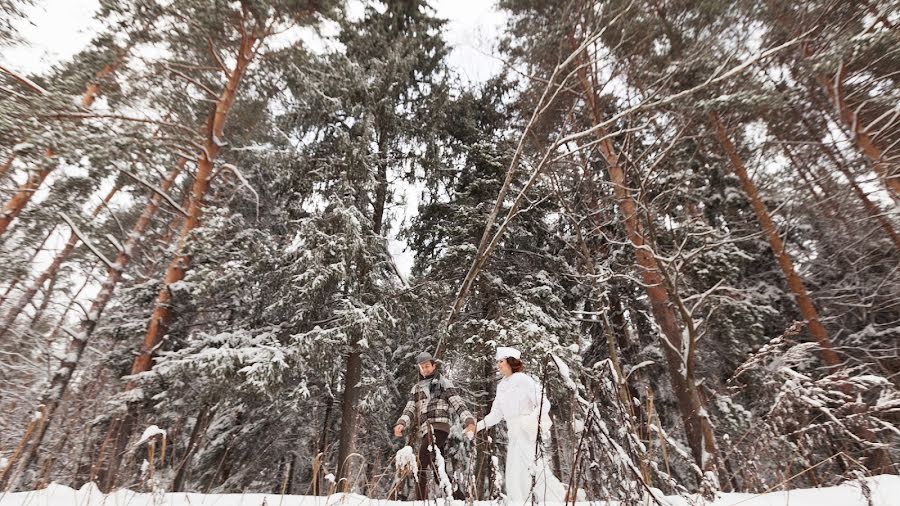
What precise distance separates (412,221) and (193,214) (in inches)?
221

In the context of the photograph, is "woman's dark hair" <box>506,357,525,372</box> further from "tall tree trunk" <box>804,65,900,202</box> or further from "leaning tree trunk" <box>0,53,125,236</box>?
"leaning tree trunk" <box>0,53,125,236</box>

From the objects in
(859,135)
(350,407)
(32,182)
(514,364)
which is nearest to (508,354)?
(514,364)

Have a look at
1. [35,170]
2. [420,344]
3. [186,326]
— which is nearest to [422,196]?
[420,344]

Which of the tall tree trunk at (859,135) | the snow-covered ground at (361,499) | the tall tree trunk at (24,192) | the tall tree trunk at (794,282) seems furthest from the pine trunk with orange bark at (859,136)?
the tall tree trunk at (24,192)

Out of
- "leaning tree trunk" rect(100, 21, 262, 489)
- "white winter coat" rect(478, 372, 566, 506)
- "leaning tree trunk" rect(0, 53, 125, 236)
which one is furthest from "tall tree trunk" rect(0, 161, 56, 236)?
"white winter coat" rect(478, 372, 566, 506)

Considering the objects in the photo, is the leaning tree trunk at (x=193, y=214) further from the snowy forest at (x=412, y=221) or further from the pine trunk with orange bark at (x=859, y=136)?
the pine trunk with orange bark at (x=859, y=136)

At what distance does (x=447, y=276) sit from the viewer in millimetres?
10227

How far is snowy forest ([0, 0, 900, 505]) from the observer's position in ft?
20.3

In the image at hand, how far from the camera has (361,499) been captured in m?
2.95

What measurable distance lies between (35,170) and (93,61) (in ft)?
9.17

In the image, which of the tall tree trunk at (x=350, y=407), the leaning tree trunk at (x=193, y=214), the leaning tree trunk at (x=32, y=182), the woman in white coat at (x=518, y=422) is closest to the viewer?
the woman in white coat at (x=518, y=422)

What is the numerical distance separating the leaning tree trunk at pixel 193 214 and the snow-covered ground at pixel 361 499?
199 inches

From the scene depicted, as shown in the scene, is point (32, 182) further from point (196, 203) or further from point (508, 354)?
point (508, 354)

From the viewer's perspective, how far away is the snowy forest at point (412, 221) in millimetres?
6180
